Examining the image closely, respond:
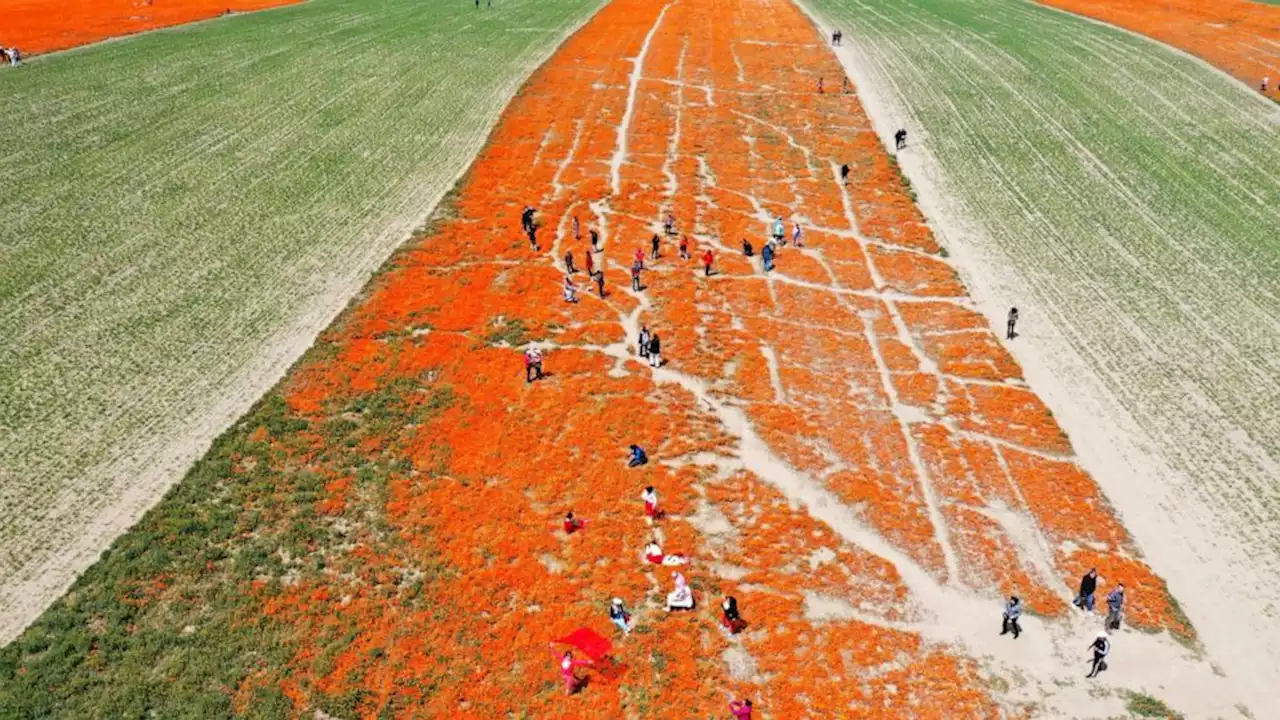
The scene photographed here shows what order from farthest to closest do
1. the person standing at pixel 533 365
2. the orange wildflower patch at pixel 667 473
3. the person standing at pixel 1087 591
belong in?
the person standing at pixel 533 365, the person standing at pixel 1087 591, the orange wildflower patch at pixel 667 473

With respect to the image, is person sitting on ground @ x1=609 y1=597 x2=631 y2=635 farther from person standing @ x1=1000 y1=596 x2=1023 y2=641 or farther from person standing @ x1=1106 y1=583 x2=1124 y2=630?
person standing @ x1=1106 y1=583 x2=1124 y2=630

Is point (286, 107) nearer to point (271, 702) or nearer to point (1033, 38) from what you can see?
point (271, 702)

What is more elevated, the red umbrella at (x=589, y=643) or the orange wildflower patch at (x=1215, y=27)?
the orange wildflower patch at (x=1215, y=27)

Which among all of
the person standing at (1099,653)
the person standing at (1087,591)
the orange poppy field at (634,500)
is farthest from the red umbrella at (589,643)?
the person standing at (1087,591)

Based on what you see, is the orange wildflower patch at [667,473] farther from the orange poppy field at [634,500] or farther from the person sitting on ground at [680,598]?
the person sitting on ground at [680,598]

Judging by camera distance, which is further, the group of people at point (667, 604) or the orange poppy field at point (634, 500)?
the orange poppy field at point (634, 500)

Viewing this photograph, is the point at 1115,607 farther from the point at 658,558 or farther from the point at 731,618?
the point at 658,558

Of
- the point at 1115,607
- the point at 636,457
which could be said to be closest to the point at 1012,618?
the point at 1115,607

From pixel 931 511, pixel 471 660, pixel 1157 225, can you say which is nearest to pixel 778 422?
pixel 931 511
